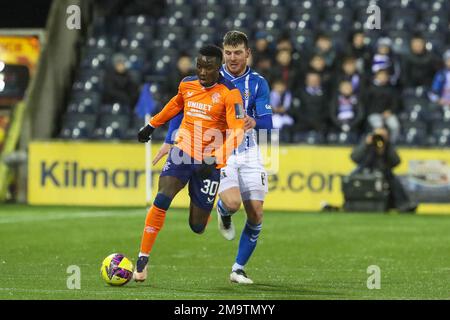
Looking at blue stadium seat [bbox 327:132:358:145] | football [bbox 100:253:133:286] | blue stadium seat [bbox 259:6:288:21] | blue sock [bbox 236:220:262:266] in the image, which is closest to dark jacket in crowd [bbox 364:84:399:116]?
blue stadium seat [bbox 327:132:358:145]

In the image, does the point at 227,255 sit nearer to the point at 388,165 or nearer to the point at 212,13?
the point at 388,165

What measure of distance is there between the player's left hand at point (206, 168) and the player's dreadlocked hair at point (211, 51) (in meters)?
0.93

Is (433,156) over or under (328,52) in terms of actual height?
under

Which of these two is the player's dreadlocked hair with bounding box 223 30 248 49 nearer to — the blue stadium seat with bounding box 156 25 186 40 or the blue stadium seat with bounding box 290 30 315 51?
the blue stadium seat with bounding box 290 30 315 51

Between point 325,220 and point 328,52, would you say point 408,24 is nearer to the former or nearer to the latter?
point 328,52

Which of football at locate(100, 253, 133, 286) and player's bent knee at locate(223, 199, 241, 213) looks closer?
football at locate(100, 253, 133, 286)

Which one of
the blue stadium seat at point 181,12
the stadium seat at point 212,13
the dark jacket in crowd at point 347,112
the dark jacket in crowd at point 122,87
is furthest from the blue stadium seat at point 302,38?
the dark jacket in crowd at point 122,87

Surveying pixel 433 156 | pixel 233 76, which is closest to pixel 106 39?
pixel 433 156

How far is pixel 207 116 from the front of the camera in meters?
10.9

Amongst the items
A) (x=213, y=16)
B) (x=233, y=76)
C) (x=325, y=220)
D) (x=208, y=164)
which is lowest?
(x=325, y=220)

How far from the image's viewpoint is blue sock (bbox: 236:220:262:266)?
11.3 meters

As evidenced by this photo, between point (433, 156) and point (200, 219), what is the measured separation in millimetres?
11993

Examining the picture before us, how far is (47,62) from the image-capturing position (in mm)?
25562

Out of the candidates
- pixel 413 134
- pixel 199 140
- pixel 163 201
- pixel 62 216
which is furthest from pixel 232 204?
pixel 413 134
